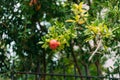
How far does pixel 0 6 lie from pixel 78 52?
1.53m

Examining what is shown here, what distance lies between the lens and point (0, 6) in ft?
13.7

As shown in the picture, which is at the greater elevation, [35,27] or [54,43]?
[35,27]

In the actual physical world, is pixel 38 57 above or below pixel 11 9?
below

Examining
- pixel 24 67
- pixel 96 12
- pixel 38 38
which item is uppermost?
pixel 96 12

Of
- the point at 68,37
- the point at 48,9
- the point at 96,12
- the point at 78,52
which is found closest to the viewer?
the point at 68,37

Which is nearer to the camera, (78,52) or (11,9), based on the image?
(11,9)

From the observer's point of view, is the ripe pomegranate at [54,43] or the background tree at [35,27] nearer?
the ripe pomegranate at [54,43]

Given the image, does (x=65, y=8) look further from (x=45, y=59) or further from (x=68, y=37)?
(x=68, y=37)

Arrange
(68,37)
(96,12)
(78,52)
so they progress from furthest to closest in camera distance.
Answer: (78,52) → (96,12) → (68,37)

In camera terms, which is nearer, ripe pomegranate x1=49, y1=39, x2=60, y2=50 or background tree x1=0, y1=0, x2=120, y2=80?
ripe pomegranate x1=49, y1=39, x2=60, y2=50

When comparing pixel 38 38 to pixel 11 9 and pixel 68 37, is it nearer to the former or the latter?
pixel 11 9

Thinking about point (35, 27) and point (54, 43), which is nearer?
point (54, 43)

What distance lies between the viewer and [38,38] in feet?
14.3

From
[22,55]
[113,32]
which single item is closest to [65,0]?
[22,55]
